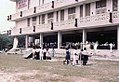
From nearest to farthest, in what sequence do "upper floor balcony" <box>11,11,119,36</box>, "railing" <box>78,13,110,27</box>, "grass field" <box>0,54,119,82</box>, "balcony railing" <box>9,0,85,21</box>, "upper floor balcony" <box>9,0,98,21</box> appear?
1. "grass field" <box>0,54,119,82</box>
2. "upper floor balcony" <box>11,11,119,36</box>
3. "railing" <box>78,13,110,27</box>
4. "upper floor balcony" <box>9,0,98,21</box>
5. "balcony railing" <box>9,0,85,21</box>

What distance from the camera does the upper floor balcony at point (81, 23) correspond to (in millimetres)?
30620

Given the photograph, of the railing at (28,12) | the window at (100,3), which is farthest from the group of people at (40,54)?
the railing at (28,12)

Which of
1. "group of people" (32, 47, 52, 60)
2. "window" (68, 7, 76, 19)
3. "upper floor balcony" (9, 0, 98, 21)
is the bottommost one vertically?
"group of people" (32, 47, 52, 60)

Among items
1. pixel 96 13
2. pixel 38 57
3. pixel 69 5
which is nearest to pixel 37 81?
pixel 38 57

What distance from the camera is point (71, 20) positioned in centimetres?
3769

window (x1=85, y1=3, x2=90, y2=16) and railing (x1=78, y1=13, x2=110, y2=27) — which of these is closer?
railing (x1=78, y1=13, x2=110, y2=27)

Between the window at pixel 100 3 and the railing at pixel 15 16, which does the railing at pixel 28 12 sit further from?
the window at pixel 100 3

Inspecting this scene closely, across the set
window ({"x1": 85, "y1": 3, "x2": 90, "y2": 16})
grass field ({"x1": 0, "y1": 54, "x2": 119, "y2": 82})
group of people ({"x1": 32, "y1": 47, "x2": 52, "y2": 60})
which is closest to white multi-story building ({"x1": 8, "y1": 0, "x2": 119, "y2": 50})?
window ({"x1": 85, "y1": 3, "x2": 90, "y2": 16})

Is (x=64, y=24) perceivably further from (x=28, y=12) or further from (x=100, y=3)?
(x=28, y=12)

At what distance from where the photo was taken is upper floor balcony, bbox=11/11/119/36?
100ft

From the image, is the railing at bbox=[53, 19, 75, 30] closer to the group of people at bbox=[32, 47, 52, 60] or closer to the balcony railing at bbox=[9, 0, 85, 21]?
the balcony railing at bbox=[9, 0, 85, 21]

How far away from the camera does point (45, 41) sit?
5006 centimetres

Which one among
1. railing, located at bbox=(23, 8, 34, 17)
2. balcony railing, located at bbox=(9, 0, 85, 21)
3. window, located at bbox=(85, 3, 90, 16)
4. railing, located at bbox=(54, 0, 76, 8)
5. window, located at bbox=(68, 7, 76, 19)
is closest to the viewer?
window, located at bbox=(85, 3, 90, 16)

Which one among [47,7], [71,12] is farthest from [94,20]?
[47,7]
